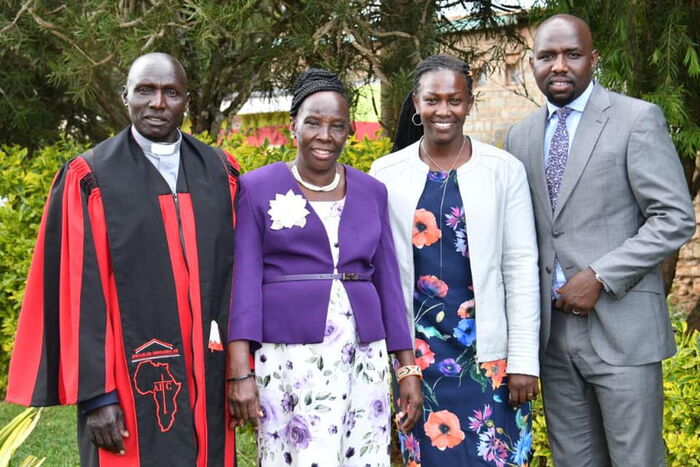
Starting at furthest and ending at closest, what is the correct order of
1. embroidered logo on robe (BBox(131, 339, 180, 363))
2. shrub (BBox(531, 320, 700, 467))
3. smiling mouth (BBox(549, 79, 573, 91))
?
shrub (BBox(531, 320, 700, 467))
smiling mouth (BBox(549, 79, 573, 91))
embroidered logo on robe (BBox(131, 339, 180, 363))

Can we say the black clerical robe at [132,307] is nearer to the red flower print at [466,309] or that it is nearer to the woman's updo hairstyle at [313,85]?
the woman's updo hairstyle at [313,85]

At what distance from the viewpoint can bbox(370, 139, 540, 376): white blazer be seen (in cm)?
349

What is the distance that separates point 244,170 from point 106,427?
272cm

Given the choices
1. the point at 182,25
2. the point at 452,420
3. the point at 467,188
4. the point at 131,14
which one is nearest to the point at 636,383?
the point at 452,420

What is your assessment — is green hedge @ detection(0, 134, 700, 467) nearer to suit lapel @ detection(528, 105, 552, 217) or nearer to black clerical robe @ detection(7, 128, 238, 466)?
suit lapel @ detection(528, 105, 552, 217)

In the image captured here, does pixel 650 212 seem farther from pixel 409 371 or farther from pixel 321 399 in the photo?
pixel 321 399

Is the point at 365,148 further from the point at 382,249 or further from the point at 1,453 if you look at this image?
the point at 1,453

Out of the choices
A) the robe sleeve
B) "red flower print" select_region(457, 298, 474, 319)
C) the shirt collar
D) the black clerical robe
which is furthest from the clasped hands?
the shirt collar

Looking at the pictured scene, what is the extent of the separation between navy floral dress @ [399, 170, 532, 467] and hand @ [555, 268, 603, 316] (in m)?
0.35

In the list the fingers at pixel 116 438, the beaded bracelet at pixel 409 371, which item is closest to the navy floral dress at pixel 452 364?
the beaded bracelet at pixel 409 371

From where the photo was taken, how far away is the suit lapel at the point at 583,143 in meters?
3.55

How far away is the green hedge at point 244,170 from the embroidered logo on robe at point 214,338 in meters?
2.06

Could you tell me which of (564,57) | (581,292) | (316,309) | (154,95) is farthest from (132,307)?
(564,57)

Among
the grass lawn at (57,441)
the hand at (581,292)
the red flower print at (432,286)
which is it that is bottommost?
the grass lawn at (57,441)
